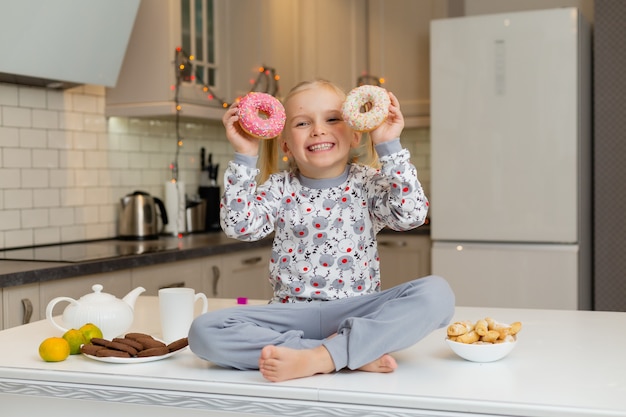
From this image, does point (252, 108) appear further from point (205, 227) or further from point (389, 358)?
point (205, 227)

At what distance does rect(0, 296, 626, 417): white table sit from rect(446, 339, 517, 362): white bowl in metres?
0.01

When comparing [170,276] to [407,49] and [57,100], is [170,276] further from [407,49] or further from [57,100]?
[407,49]

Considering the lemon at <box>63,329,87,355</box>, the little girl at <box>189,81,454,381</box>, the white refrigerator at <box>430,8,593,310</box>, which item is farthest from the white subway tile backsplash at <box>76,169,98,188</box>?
the lemon at <box>63,329,87,355</box>

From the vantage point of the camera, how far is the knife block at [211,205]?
4.21 meters

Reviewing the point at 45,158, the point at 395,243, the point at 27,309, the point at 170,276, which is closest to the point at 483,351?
the point at 27,309

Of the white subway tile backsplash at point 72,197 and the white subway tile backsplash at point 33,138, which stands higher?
the white subway tile backsplash at point 33,138

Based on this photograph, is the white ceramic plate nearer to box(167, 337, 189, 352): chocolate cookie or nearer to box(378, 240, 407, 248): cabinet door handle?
box(167, 337, 189, 352): chocolate cookie

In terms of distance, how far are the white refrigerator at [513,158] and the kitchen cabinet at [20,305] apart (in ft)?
6.56

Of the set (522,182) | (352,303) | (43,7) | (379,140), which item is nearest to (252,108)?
(379,140)

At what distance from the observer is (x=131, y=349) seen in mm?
1467

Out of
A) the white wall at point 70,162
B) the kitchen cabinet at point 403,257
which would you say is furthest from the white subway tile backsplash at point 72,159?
the kitchen cabinet at point 403,257

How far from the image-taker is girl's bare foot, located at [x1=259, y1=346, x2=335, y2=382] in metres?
1.32

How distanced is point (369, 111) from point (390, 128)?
0.05m

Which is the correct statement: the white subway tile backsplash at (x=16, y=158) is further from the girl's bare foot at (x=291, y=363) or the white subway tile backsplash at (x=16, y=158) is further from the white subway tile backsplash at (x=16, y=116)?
the girl's bare foot at (x=291, y=363)
